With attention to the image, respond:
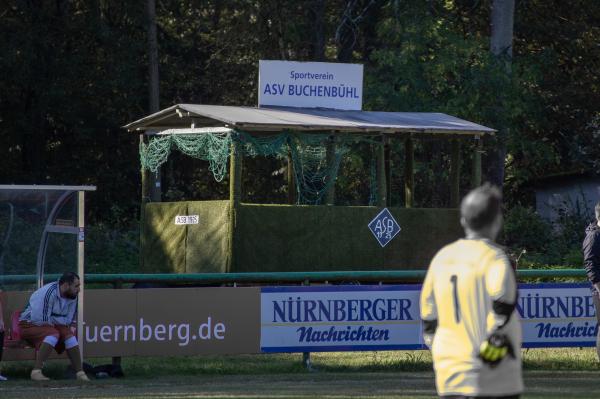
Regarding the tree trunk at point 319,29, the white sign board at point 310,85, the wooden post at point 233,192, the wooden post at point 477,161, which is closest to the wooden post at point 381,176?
the wooden post at point 477,161

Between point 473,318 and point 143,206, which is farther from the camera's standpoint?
point 143,206

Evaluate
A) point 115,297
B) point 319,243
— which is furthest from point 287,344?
point 319,243

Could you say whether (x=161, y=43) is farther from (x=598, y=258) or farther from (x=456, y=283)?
(x=456, y=283)

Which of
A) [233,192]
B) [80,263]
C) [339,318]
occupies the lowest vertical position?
[339,318]

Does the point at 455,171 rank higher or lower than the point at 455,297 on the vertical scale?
higher

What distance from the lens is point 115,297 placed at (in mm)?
14945

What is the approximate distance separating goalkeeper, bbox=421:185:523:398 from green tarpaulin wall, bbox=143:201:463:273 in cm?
1382

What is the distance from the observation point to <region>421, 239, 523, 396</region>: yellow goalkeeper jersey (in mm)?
6234

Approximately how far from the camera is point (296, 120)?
20.7 m

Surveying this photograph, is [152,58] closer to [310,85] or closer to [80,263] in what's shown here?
[310,85]

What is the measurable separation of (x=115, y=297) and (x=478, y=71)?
60.8ft

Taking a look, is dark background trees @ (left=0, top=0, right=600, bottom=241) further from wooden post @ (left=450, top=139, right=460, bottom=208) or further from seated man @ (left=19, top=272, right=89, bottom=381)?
seated man @ (left=19, top=272, right=89, bottom=381)

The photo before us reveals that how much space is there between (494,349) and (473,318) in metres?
0.20

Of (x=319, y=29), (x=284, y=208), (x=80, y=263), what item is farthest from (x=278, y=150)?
(x=319, y=29)
